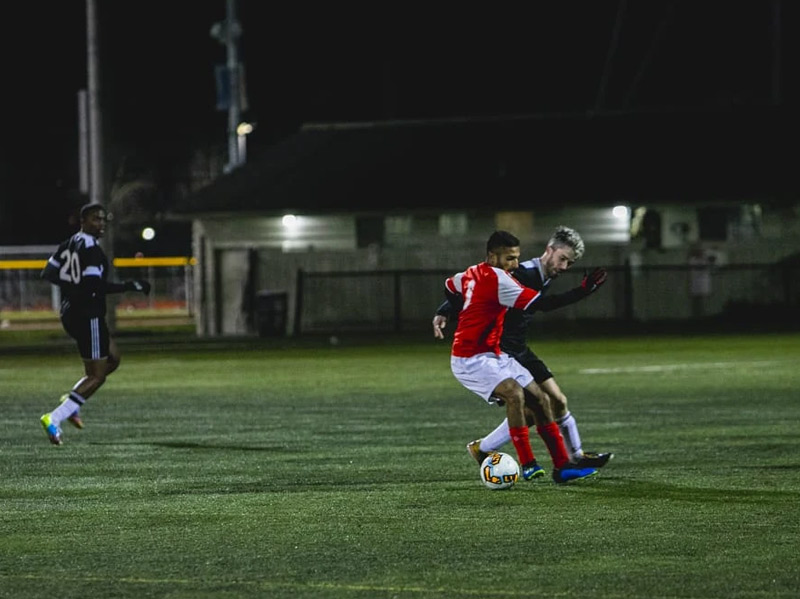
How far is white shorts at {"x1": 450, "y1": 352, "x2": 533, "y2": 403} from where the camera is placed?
11.1 meters

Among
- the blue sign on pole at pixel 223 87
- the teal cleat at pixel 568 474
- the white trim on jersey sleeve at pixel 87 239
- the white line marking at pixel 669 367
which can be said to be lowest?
the white line marking at pixel 669 367

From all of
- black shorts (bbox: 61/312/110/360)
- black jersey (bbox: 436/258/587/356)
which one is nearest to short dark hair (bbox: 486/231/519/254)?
black jersey (bbox: 436/258/587/356)

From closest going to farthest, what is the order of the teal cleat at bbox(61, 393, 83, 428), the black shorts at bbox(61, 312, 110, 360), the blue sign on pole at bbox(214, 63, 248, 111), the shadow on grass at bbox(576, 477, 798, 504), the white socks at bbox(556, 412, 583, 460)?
the shadow on grass at bbox(576, 477, 798, 504) < the white socks at bbox(556, 412, 583, 460) < the teal cleat at bbox(61, 393, 83, 428) < the black shorts at bbox(61, 312, 110, 360) < the blue sign on pole at bbox(214, 63, 248, 111)

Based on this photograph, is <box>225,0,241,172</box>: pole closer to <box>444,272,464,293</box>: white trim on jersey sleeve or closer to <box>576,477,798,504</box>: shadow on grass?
<box>444,272,464,293</box>: white trim on jersey sleeve

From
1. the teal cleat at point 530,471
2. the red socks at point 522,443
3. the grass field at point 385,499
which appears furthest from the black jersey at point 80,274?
the teal cleat at point 530,471

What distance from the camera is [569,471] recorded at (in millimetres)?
11180

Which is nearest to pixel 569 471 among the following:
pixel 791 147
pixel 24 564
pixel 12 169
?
pixel 24 564

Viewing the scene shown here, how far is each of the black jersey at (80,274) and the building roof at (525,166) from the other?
26463 millimetres

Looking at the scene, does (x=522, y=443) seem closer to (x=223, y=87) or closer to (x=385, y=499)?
(x=385, y=499)

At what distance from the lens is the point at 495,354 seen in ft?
36.7

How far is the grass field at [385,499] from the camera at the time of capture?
25.3 feet

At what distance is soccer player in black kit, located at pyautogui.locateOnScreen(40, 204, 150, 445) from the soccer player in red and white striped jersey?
4.62m

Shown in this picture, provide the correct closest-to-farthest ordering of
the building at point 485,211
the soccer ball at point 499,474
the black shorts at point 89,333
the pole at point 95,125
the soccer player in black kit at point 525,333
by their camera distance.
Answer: the soccer ball at point 499,474
the soccer player in black kit at point 525,333
the black shorts at point 89,333
the pole at point 95,125
the building at point 485,211

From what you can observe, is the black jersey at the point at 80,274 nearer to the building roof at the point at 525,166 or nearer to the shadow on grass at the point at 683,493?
the shadow on grass at the point at 683,493
